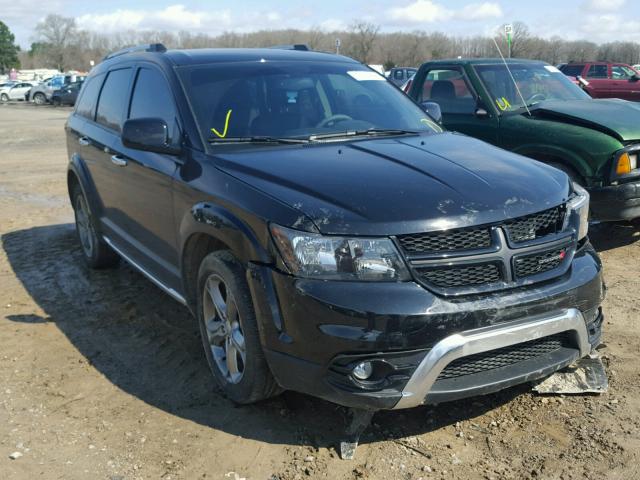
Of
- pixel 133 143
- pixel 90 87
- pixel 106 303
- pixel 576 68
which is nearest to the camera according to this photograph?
pixel 133 143

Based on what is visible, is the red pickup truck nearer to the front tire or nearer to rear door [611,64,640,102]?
rear door [611,64,640,102]

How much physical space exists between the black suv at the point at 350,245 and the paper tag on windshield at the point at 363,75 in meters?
0.47

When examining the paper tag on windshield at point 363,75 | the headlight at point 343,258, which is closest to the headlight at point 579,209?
the headlight at point 343,258

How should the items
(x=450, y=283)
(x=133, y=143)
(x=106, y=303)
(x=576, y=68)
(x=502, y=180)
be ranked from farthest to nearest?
(x=576, y=68) < (x=106, y=303) < (x=133, y=143) < (x=502, y=180) < (x=450, y=283)

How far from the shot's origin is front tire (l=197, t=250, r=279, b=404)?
327 centimetres

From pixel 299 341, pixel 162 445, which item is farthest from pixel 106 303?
pixel 299 341

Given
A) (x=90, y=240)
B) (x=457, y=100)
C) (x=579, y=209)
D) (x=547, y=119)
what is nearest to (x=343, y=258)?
(x=579, y=209)

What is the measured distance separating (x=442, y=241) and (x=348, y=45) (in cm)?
8945

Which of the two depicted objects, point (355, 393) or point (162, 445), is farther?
point (162, 445)

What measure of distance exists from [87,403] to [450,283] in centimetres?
214

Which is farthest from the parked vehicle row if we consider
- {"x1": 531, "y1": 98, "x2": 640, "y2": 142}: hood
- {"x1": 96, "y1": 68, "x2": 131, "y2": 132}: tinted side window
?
{"x1": 531, "y1": 98, "x2": 640, "y2": 142}: hood

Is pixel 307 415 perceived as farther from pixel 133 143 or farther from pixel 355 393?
pixel 133 143

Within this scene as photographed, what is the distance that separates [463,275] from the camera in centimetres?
296

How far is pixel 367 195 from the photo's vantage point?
311cm
